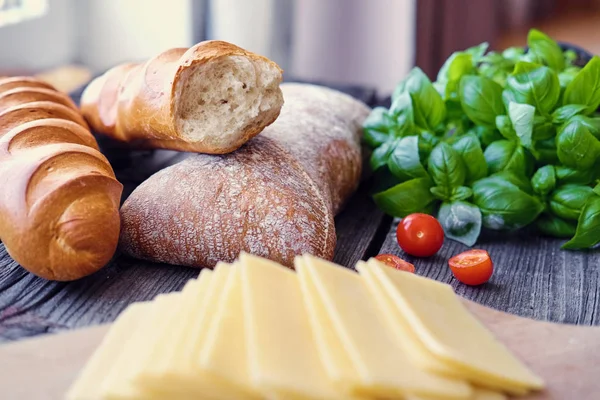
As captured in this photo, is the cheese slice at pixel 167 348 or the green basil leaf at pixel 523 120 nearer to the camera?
the cheese slice at pixel 167 348

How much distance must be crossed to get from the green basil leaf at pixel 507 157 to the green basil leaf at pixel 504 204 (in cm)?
6

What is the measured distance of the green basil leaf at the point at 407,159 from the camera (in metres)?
1.98

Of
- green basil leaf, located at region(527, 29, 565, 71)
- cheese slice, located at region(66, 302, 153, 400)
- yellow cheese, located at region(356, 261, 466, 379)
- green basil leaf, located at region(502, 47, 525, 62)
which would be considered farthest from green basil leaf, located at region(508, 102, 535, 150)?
cheese slice, located at region(66, 302, 153, 400)

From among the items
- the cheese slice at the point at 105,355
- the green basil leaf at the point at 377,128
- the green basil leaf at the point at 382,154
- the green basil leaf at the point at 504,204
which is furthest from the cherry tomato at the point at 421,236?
the cheese slice at the point at 105,355

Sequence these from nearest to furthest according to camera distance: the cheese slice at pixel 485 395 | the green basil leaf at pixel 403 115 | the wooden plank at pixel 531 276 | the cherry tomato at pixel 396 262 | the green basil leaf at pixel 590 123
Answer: the cheese slice at pixel 485 395
the wooden plank at pixel 531 276
the cherry tomato at pixel 396 262
the green basil leaf at pixel 590 123
the green basil leaf at pixel 403 115

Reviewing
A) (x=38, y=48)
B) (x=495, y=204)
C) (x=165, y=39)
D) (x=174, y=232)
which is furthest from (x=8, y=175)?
(x=165, y=39)

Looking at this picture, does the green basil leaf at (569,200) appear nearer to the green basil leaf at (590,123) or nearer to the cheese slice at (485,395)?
the green basil leaf at (590,123)

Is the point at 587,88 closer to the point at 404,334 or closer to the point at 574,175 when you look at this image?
the point at 574,175

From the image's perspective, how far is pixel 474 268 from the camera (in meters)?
1.69

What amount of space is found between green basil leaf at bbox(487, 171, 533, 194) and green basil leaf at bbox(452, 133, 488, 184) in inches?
1.4

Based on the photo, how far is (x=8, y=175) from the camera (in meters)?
1.62

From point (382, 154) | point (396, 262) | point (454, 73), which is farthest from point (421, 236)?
point (454, 73)

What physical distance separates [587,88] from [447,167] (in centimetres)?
42

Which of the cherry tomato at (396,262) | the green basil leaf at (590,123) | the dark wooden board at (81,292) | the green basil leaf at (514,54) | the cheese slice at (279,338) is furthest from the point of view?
the green basil leaf at (514,54)
